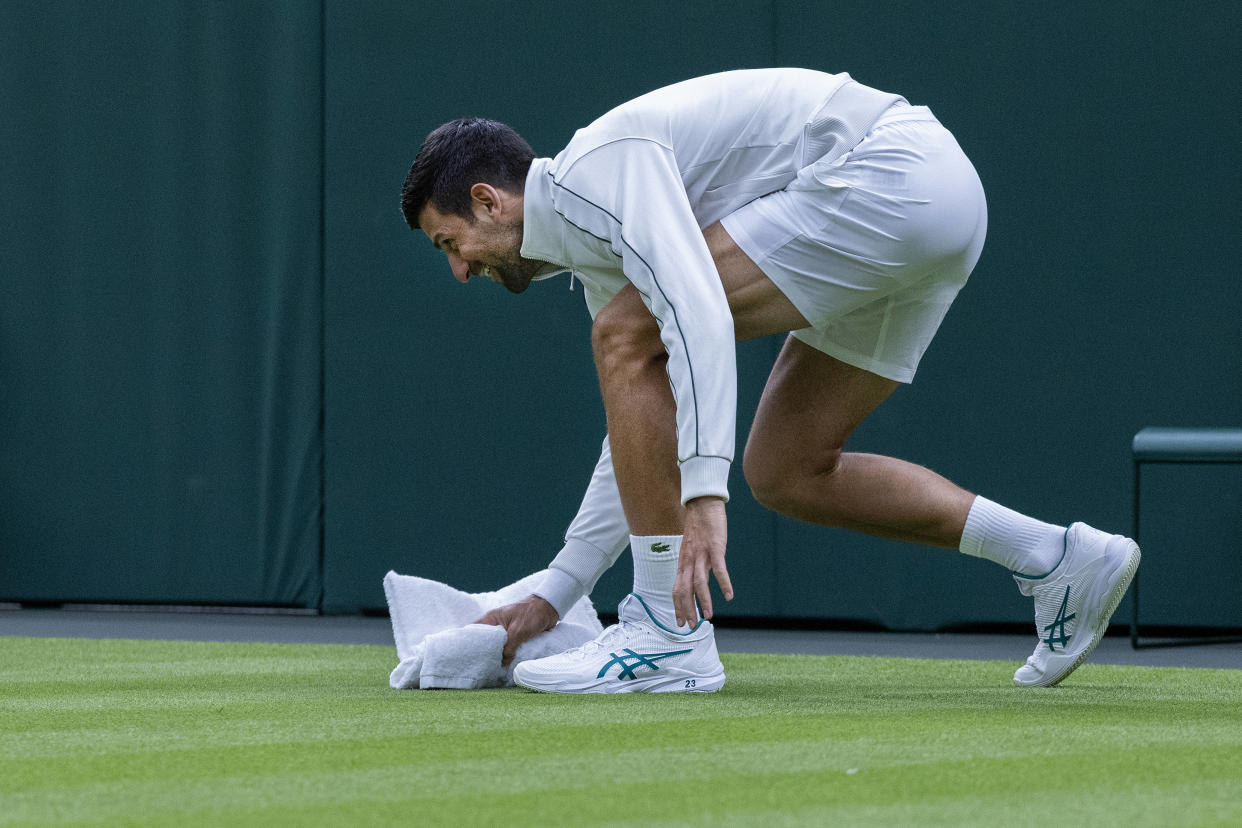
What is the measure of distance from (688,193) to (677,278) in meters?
0.33

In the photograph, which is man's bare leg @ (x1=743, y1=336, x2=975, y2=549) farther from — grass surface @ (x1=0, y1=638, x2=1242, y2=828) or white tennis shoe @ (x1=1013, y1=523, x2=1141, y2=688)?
grass surface @ (x1=0, y1=638, x2=1242, y2=828)

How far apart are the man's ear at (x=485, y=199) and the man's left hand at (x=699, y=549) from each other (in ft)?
2.04

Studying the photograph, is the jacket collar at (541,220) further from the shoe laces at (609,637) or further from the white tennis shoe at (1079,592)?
the white tennis shoe at (1079,592)

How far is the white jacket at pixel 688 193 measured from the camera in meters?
2.07

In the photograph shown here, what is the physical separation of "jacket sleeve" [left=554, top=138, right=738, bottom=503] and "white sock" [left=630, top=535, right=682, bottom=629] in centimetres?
22

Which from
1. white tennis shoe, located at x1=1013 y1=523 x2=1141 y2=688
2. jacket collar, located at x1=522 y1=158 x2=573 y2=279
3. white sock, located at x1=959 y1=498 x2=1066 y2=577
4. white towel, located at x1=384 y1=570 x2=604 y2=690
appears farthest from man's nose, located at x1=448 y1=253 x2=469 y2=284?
white tennis shoe, located at x1=1013 y1=523 x2=1141 y2=688

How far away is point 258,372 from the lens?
4.74 metres

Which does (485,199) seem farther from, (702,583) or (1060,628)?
(1060,628)

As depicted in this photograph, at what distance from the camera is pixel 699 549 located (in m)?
2.02

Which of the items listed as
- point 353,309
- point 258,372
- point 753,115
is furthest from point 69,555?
point 753,115

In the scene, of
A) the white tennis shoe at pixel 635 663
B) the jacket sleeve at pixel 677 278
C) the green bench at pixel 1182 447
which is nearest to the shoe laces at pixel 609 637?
the white tennis shoe at pixel 635 663

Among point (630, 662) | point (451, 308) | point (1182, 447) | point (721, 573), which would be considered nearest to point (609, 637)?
point (630, 662)

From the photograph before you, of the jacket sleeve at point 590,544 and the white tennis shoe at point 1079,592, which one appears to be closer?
the white tennis shoe at point 1079,592

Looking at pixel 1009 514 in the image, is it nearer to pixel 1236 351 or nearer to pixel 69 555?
pixel 1236 351
